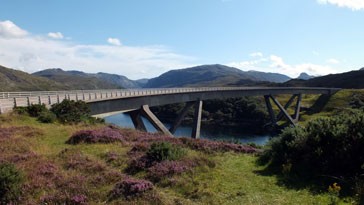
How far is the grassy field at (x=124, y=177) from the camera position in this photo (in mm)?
7703

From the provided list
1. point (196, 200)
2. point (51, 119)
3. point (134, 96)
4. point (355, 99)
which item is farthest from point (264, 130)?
point (196, 200)

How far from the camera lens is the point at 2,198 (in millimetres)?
7316

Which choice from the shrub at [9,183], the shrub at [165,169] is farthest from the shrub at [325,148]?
the shrub at [9,183]

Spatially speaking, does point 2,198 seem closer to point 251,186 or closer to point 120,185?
point 120,185

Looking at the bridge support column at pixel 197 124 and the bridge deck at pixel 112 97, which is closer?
the bridge deck at pixel 112 97

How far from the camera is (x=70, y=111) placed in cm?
2558

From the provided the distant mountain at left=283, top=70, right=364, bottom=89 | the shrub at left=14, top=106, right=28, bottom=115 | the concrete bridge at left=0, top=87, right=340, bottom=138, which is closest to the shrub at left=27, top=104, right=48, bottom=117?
the shrub at left=14, top=106, right=28, bottom=115

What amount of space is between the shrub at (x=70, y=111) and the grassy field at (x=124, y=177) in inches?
396

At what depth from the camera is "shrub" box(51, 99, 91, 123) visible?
79.9 ft

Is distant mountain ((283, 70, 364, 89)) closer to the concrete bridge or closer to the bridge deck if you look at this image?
the bridge deck

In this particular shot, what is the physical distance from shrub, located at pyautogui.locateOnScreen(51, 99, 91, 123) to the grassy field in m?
10.1

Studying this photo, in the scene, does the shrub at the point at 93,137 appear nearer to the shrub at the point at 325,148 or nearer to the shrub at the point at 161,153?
the shrub at the point at 161,153

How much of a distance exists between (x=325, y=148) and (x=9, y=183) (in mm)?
12241

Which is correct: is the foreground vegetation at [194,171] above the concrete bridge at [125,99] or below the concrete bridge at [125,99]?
below
